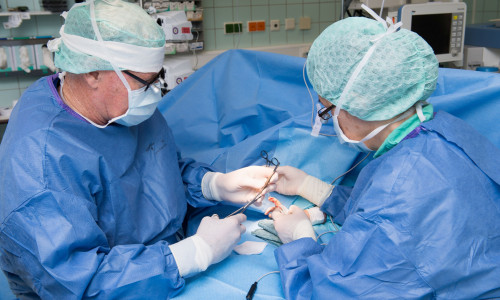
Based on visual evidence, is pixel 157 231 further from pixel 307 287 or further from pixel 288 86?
pixel 288 86

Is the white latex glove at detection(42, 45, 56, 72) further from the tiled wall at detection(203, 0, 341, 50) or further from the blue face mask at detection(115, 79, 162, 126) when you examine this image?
the blue face mask at detection(115, 79, 162, 126)

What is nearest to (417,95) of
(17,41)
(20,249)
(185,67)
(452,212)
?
(452,212)

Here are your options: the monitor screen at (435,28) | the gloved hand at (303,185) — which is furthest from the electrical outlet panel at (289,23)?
the gloved hand at (303,185)

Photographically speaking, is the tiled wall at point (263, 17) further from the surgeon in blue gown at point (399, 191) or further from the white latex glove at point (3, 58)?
the surgeon in blue gown at point (399, 191)

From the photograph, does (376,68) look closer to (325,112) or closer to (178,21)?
(325,112)

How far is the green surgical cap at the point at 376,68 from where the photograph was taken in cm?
124

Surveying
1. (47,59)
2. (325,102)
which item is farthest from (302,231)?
(47,59)

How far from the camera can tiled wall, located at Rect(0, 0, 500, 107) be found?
3.90 metres

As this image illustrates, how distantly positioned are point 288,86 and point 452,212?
1191mm

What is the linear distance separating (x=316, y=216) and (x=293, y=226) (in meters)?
0.22

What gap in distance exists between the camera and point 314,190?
181 cm

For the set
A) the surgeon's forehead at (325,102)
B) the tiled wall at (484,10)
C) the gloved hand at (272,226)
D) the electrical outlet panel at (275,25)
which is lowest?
the gloved hand at (272,226)

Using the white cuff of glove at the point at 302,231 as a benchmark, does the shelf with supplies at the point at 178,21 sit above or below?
above

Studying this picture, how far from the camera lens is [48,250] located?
114 centimetres
